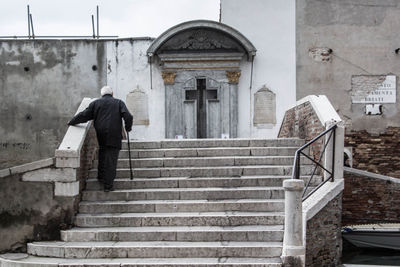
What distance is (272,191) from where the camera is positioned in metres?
6.83

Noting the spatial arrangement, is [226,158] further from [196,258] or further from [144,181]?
[196,258]

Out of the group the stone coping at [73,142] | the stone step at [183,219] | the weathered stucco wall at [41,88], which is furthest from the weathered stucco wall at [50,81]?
the stone step at [183,219]

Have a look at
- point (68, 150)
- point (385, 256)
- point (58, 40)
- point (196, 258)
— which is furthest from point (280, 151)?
point (58, 40)

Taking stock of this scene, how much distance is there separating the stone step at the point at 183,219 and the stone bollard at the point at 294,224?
867mm

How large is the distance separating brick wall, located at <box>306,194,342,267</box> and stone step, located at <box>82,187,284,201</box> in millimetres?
790

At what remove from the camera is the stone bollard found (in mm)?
5375

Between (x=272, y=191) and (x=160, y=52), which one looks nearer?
(x=272, y=191)

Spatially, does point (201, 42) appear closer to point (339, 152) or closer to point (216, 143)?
point (216, 143)

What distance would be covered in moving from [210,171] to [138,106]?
19.6 ft

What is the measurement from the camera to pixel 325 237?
6.18m

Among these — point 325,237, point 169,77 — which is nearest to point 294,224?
point 325,237

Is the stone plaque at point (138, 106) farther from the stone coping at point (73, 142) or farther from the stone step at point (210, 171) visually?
the stone step at point (210, 171)

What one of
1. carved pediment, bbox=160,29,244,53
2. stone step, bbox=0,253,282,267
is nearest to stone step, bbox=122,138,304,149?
stone step, bbox=0,253,282,267

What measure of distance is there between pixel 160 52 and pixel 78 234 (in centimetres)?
746
